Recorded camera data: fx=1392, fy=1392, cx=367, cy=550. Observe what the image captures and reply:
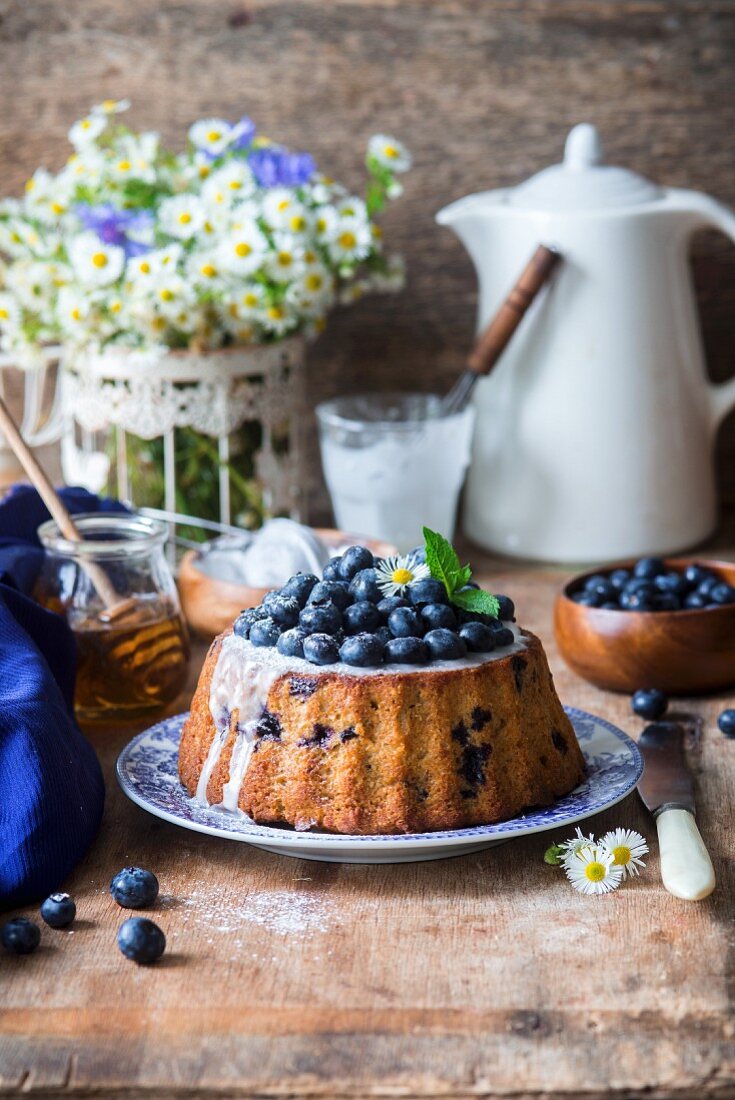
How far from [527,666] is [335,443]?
30.5 inches

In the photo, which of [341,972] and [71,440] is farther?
[71,440]

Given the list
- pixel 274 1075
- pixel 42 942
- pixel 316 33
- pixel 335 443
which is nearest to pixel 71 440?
pixel 335 443

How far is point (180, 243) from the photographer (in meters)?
1.71

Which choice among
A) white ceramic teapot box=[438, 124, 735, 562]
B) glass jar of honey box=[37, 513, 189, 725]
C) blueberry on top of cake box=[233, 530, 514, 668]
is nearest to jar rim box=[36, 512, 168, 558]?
glass jar of honey box=[37, 513, 189, 725]

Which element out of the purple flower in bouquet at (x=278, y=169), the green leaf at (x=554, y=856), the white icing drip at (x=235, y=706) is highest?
the purple flower in bouquet at (x=278, y=169)

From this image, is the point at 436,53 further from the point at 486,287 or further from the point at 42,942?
the point at 42,942

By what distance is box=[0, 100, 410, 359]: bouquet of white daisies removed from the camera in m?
1.67

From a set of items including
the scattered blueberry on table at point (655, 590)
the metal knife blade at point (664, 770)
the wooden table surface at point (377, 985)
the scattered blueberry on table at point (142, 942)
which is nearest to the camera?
the wooden table surface at point (377, 985)

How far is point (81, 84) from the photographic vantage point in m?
2.09

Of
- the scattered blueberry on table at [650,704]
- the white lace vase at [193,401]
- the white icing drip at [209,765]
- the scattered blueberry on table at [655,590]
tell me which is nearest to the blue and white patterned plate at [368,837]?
the white icing drip at [209,765]

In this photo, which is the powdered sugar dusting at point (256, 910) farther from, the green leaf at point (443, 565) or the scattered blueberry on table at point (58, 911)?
the green leaf at point (443, 565)

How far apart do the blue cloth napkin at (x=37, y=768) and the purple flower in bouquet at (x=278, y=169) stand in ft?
2.32

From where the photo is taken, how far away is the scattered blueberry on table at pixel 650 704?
4.50 feet

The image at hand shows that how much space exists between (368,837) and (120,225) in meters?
0.97
